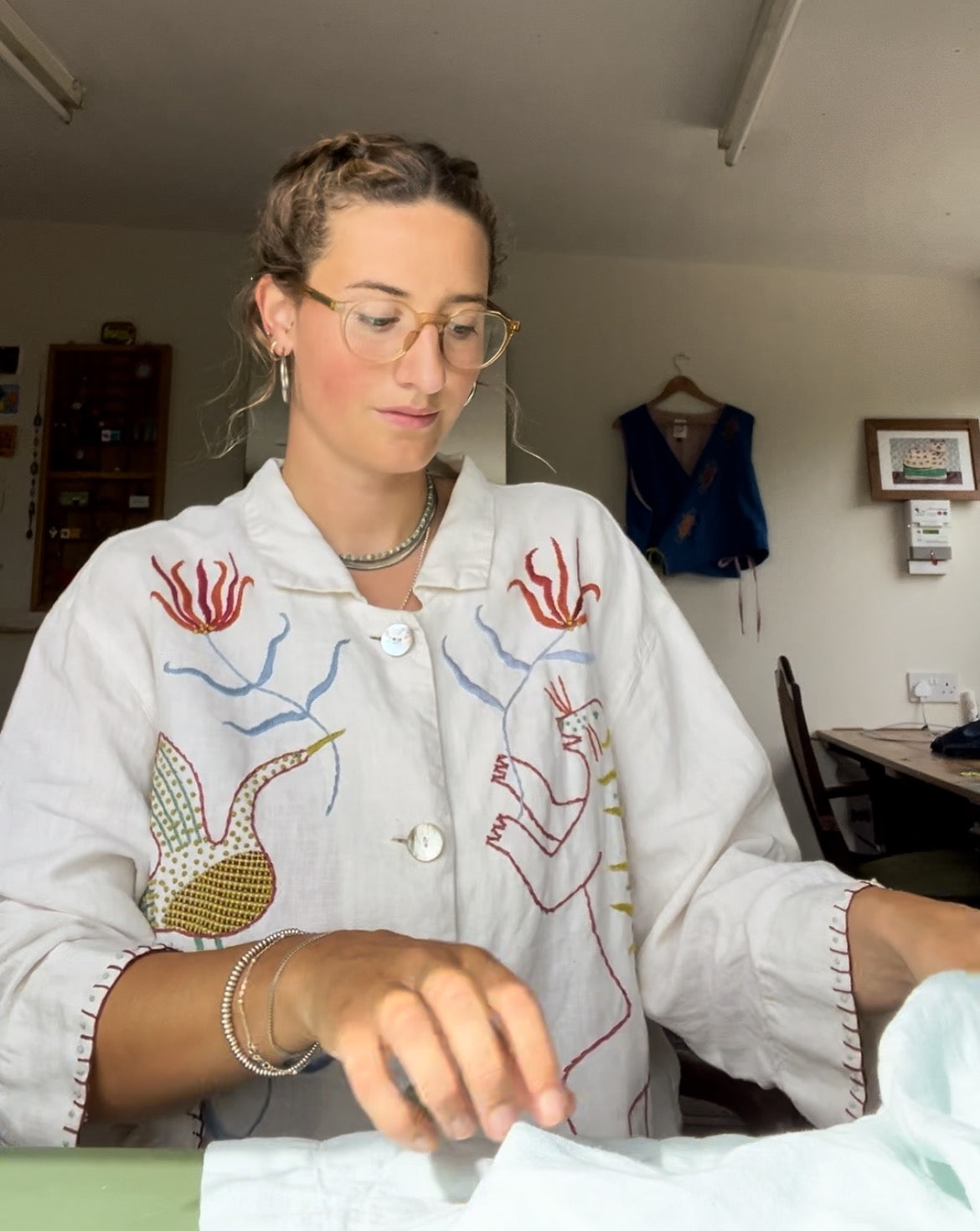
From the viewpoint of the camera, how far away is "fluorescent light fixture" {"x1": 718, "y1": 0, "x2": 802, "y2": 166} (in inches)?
84.9

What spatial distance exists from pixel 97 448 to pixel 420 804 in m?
3.18

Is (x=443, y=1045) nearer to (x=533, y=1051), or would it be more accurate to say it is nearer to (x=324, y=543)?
(x=533, y=1051)

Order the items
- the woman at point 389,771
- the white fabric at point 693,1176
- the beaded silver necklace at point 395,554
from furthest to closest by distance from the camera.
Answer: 1. the beaded silver necklace at point 395,554
2. the woman at point 389,771
3. the white fabric at point 693,1176

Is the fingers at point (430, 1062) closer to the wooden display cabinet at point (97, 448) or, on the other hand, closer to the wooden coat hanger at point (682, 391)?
the wooden display cabinet at point (97, 448)

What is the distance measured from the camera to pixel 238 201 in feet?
11.0

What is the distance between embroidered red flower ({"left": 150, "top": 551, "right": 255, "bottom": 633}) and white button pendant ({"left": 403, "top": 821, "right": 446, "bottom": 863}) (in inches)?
9.7

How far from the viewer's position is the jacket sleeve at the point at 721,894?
2.27 feet

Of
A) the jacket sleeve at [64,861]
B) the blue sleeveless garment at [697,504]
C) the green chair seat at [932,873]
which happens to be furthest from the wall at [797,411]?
the jacket sleeve at [64,861]

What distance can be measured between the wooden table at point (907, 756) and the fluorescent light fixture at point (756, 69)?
5.78 ft

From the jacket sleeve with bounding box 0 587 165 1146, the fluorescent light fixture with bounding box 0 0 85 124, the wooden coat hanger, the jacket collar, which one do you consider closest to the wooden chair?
the wooden coat hanger

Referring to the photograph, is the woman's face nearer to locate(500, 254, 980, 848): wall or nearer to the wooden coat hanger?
locate(500, 254, 980, 848): wall

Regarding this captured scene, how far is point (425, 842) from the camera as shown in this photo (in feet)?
2.46

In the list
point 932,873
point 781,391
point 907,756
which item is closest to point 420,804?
point 932,873

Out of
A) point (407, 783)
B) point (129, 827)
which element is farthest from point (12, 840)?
point (407, 783)
